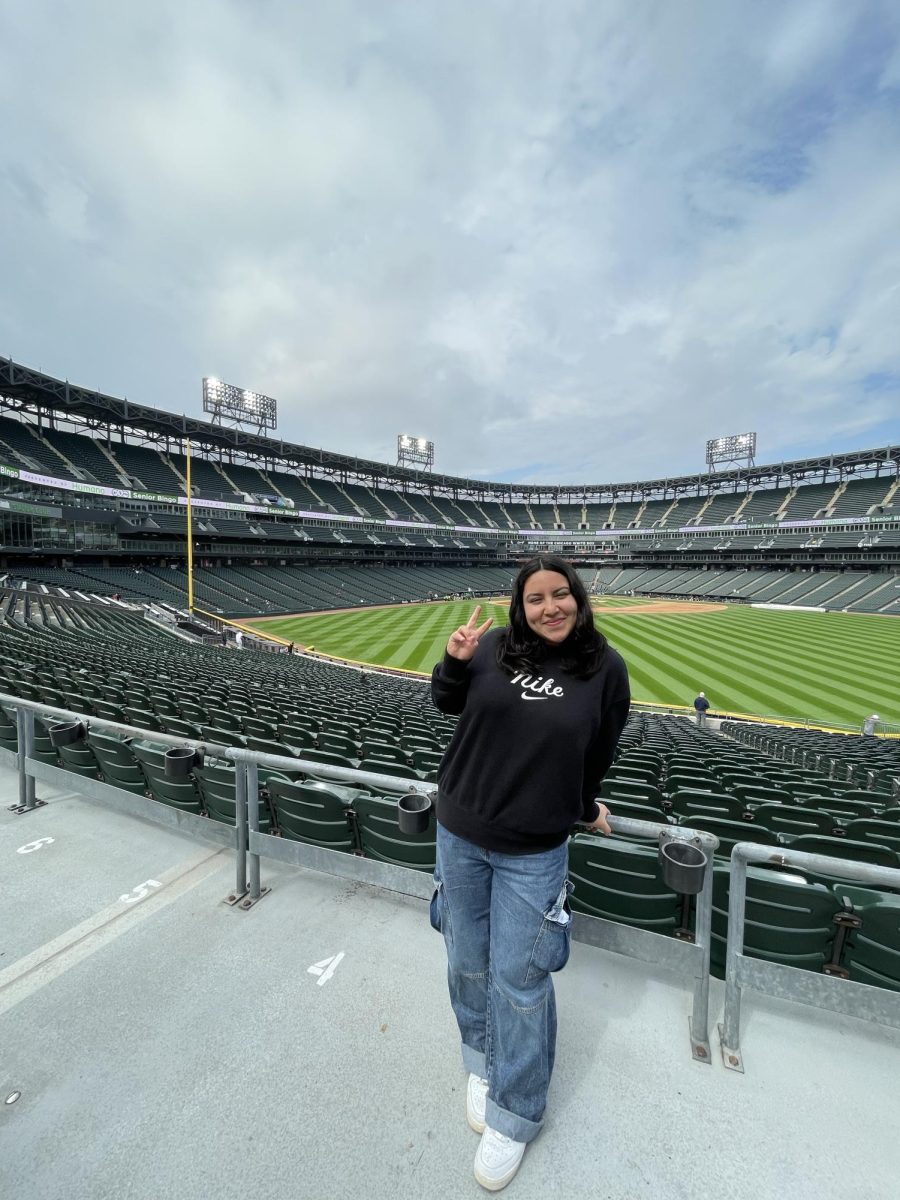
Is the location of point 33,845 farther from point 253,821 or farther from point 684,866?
point 684,866

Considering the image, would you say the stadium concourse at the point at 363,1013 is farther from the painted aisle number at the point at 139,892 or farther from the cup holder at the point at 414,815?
the cup holder at the point at 414,815

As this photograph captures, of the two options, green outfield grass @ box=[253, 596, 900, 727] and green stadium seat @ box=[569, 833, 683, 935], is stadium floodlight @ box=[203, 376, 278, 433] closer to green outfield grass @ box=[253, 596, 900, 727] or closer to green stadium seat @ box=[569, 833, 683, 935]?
green outfield grass @ box=[253, 596, 900, 727]

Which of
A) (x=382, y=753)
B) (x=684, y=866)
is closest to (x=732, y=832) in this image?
(x=684, y=866)

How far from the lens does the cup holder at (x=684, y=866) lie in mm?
2299

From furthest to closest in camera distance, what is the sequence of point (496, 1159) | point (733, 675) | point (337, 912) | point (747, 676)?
point (733, 675)
point (747, 676)
point (337, 912)
point (496, 1159)

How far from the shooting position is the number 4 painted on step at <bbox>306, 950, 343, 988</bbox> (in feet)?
9.66

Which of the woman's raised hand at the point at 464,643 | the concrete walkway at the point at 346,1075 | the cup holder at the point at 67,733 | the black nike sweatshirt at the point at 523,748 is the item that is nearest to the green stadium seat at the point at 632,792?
the concrete walkway at the point at 346,1075

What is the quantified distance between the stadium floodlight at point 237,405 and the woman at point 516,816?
68.4 m

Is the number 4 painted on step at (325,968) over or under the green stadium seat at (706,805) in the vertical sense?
under

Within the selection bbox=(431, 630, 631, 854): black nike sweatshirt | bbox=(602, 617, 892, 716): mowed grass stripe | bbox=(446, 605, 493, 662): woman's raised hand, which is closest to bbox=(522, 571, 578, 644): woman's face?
bbox=(431, 630, 631, 854): black nike sweatshirt

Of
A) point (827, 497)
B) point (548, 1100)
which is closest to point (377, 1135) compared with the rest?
point (548, 1100)

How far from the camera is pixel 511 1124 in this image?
6.74ft

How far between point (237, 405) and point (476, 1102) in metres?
71.2

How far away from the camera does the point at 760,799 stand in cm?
541
